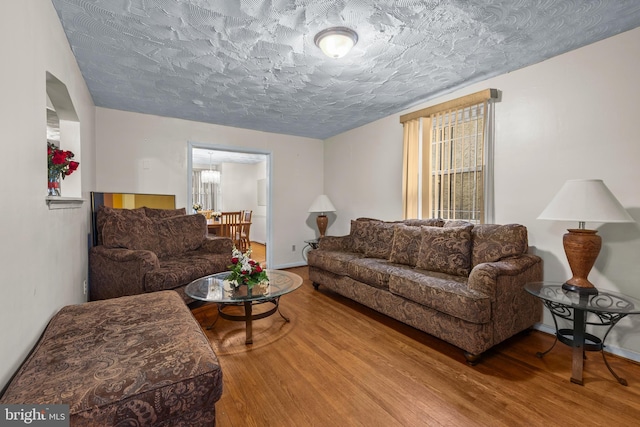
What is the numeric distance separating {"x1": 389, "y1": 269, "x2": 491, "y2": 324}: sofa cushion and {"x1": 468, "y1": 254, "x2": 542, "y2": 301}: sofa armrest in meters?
0.06

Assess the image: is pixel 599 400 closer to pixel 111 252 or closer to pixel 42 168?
pixel 42 168

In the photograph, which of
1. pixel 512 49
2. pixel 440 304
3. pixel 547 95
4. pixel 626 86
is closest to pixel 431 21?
pixel 512 49

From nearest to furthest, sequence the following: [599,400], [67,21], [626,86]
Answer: [599,400], [67,21], [626,86]

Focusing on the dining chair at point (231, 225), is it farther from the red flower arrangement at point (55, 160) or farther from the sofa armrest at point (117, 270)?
the red flower arrangement at point (55, 160)

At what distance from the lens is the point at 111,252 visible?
9.20 ft

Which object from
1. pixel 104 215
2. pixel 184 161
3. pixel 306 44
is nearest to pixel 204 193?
pixel 184 161

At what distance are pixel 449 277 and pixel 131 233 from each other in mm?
3373

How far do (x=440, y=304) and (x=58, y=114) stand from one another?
11.6 ft

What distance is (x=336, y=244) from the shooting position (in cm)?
382

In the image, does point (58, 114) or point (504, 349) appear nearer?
point (504, 349)

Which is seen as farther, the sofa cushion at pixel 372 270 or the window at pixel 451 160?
the window at pixel 451 160

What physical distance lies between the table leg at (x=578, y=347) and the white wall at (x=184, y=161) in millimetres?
3983

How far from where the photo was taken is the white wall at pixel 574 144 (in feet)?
6.85

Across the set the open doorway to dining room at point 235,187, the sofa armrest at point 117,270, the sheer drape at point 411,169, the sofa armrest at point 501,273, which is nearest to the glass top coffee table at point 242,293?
the sofa armrest at point 117,270
